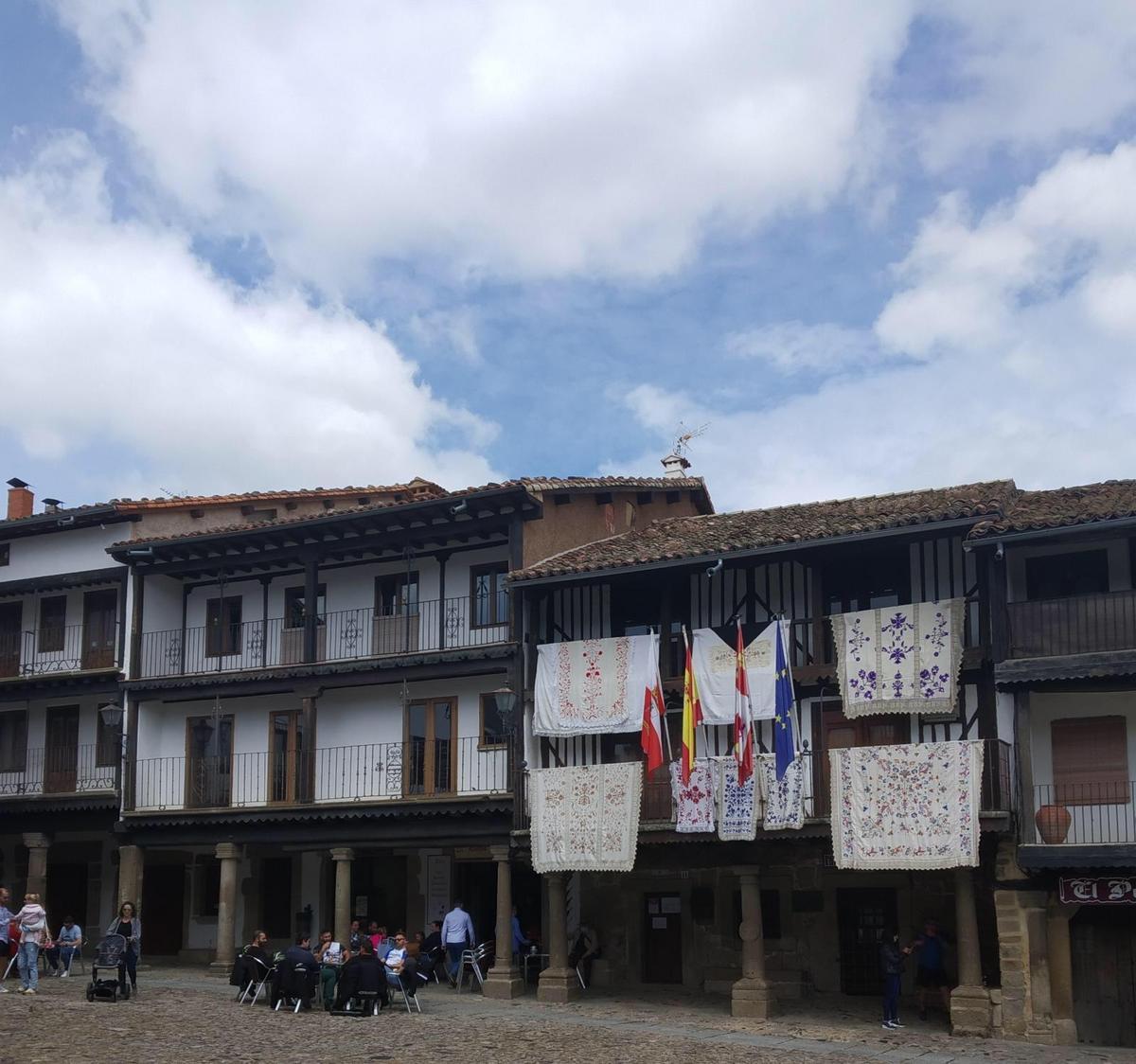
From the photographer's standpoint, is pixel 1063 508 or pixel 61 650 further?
pixel 61 650

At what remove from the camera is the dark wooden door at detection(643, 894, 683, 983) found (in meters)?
29.6

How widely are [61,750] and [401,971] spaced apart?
43.5 ft

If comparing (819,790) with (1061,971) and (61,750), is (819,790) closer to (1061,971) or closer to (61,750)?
(1061,971)

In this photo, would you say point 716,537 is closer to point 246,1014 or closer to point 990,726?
point 990,726

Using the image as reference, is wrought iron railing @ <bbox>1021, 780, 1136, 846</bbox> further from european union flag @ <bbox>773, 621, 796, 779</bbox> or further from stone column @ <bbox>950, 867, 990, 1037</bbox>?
european union flag @ <bbox>773, 621, 796, 779</bbox>

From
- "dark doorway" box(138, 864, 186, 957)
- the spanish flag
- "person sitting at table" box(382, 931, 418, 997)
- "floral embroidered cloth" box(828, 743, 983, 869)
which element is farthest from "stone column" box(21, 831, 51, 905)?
"floral embroidered cloth" box(828, 743, 983, 869)

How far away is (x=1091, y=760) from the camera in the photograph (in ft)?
80.2

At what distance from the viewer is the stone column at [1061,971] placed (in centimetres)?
2306

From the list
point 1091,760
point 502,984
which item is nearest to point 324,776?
point 502,984

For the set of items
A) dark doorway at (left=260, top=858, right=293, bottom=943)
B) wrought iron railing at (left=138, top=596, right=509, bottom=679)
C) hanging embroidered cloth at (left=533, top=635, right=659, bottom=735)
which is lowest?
dark doorway at (left=260, top=858, right=293, bottom=943)

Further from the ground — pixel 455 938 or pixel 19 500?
pixel 19 500

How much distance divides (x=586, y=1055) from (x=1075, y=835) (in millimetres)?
8688

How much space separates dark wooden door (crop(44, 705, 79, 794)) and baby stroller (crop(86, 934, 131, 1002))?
1002cm

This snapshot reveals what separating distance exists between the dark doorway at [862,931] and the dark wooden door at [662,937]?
3.25 m
